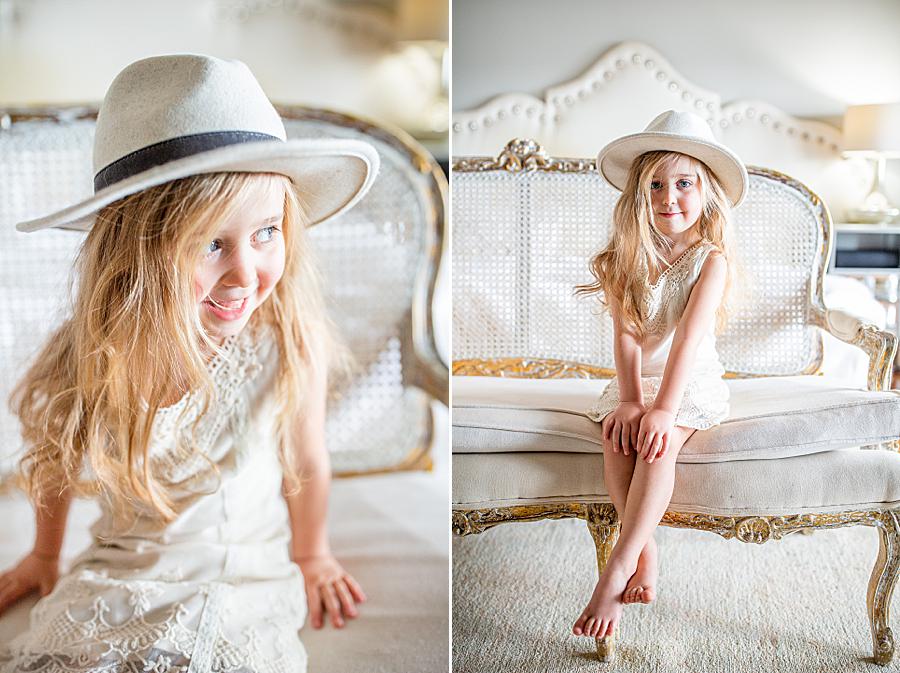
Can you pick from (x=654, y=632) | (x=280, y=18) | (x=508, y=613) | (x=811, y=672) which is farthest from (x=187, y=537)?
(x=280, y=18)

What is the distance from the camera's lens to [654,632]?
944mm

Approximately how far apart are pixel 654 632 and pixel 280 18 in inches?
65.7

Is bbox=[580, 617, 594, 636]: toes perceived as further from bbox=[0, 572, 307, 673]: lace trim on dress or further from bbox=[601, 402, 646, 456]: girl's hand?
bbox=[0, 572, 307, 673]: lace trim on dress

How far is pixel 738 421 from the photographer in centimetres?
87

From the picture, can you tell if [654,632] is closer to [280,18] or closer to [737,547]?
[737,547]

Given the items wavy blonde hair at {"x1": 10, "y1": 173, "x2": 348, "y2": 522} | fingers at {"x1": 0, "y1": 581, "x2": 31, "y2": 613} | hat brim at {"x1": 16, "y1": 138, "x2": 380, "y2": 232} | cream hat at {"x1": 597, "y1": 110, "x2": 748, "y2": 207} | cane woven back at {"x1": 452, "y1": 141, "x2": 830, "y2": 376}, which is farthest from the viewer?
cane woven back at {"x1": 452, "y1": 141, "x2": 830, "y2": 376}

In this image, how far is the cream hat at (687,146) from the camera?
0.79 m

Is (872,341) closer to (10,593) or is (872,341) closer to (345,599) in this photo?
(345,599)

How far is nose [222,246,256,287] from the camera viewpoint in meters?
0.71

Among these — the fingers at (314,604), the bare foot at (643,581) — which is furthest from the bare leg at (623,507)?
the fingers at (314,604)

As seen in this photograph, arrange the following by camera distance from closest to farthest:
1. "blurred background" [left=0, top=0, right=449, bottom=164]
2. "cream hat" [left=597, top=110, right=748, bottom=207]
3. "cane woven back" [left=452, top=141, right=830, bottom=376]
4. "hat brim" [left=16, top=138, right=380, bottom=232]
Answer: "hat brim" [left=16, top=138, right=380, bottom=232] < "cream hat" [left=597, top=110, right=748, bottom=207] < "cane woven back" [left=452, top=141, right=830, bottom=376] < "blurred background" [left=0, top=0, right=449, bottom=164]

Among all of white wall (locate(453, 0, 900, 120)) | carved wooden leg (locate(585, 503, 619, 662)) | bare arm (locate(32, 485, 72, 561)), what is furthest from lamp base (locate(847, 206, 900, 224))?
bare arm (locate(32, 485, 72, 561))

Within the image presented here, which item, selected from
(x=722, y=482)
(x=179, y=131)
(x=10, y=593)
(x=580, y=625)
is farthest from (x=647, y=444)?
(x=10, y=593)

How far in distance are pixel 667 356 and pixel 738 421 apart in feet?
0.39
